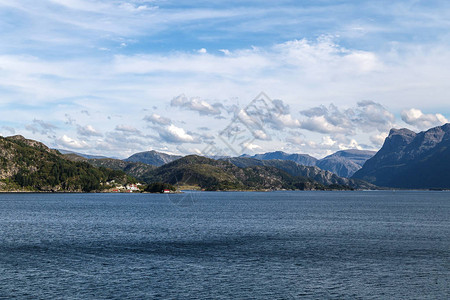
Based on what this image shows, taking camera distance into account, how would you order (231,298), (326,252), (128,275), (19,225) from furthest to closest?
1. (19,225)
2. (326,252)
3. (128,275)
4. (231,298)

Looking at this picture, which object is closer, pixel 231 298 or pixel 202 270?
pixel 231 298

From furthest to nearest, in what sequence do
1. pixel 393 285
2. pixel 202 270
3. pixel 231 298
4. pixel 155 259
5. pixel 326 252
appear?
pixel 326 252, pixel 155 259, pixel 202 270, pixel 393 285, pixel 231 298

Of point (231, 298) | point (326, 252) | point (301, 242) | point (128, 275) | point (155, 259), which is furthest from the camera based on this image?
point (301, 242)

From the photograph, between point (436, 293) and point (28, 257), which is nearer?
point (436, 293)

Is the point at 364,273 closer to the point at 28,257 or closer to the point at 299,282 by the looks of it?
the point at 299,282

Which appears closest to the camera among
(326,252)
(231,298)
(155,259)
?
(231,298)

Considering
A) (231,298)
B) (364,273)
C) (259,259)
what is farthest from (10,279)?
(364,273)

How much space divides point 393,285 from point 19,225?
12274 cm

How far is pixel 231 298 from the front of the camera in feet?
175

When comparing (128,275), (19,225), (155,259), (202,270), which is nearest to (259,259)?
(202,270)

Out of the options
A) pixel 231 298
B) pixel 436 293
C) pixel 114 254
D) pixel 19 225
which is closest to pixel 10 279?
pixel 114 254

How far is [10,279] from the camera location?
61.4 meters

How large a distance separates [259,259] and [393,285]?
26461mm

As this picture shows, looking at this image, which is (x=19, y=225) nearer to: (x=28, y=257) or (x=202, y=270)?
(x=28, y=257)
